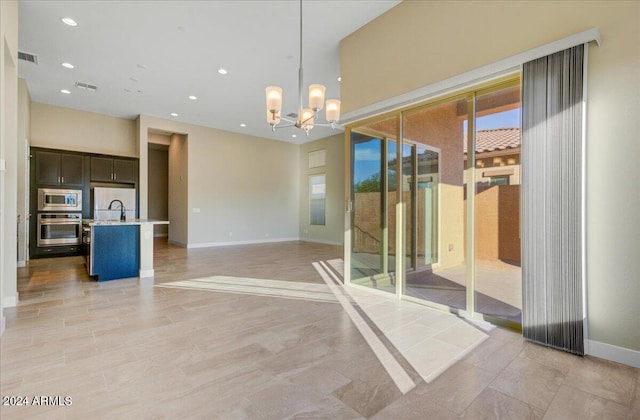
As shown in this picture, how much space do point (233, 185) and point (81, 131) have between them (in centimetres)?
416

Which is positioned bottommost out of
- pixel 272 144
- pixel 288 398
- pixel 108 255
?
pixel 288 398

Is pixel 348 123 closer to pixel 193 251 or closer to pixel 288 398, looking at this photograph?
pixel 288 398

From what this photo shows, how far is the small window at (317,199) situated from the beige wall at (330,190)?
0.16 meters

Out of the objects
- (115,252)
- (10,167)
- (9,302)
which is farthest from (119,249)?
(10,167)

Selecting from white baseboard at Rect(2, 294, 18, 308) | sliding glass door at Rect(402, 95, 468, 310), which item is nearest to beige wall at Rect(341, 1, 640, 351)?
sliding glass door at Rect(402, 95, 468, 310)

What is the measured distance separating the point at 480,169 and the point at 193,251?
750cm

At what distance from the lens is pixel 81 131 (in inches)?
308

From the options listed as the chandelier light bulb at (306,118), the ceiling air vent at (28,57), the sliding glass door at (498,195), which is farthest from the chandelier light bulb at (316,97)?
the ceiling air vent at (28,57)

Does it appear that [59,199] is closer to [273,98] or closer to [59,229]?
[59,229]

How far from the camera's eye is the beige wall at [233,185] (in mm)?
8945

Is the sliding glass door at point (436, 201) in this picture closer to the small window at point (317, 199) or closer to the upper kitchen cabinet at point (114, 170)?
the small window at point (317, 199)

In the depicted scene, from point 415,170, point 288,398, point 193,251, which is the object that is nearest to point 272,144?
point 193,251

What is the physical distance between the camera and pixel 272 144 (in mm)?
10820

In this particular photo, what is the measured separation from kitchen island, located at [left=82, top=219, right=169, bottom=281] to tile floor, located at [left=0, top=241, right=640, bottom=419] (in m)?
1.14
